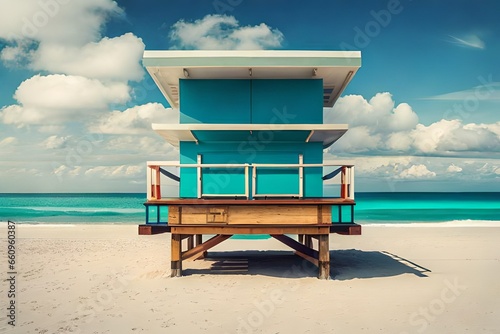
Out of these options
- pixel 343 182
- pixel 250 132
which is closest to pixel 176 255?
pixel 250 132

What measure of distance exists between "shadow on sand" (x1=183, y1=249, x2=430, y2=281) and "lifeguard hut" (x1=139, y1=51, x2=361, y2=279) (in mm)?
810

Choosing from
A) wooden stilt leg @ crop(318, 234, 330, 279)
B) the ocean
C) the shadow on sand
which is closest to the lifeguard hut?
wooden stilt leg @ crop(318, 234, 330, 279)

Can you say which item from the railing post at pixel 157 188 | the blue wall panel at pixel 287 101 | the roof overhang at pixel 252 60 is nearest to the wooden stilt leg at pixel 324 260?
the blue wall panel at pixel 287 101

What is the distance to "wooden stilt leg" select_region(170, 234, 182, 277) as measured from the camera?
10023 mm

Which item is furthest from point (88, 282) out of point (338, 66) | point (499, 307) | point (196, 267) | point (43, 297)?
point (499, 307)

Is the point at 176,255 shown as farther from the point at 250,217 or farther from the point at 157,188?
the point at 250,217

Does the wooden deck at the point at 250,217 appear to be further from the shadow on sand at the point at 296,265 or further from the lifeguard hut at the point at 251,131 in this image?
the shadow on sand at the point at 296,265

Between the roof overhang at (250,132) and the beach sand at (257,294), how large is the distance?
3853 mm

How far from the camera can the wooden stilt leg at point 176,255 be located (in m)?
10.0

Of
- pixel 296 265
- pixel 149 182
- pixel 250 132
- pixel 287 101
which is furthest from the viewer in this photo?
pixel 296 265

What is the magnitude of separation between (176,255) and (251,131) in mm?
3893

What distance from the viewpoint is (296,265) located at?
12.3m

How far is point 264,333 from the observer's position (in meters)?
6.60

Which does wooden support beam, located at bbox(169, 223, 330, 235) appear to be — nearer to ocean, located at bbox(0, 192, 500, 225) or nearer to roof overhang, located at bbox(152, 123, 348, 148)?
roof overhang, located at bbox(152, 123, 348, 148)
